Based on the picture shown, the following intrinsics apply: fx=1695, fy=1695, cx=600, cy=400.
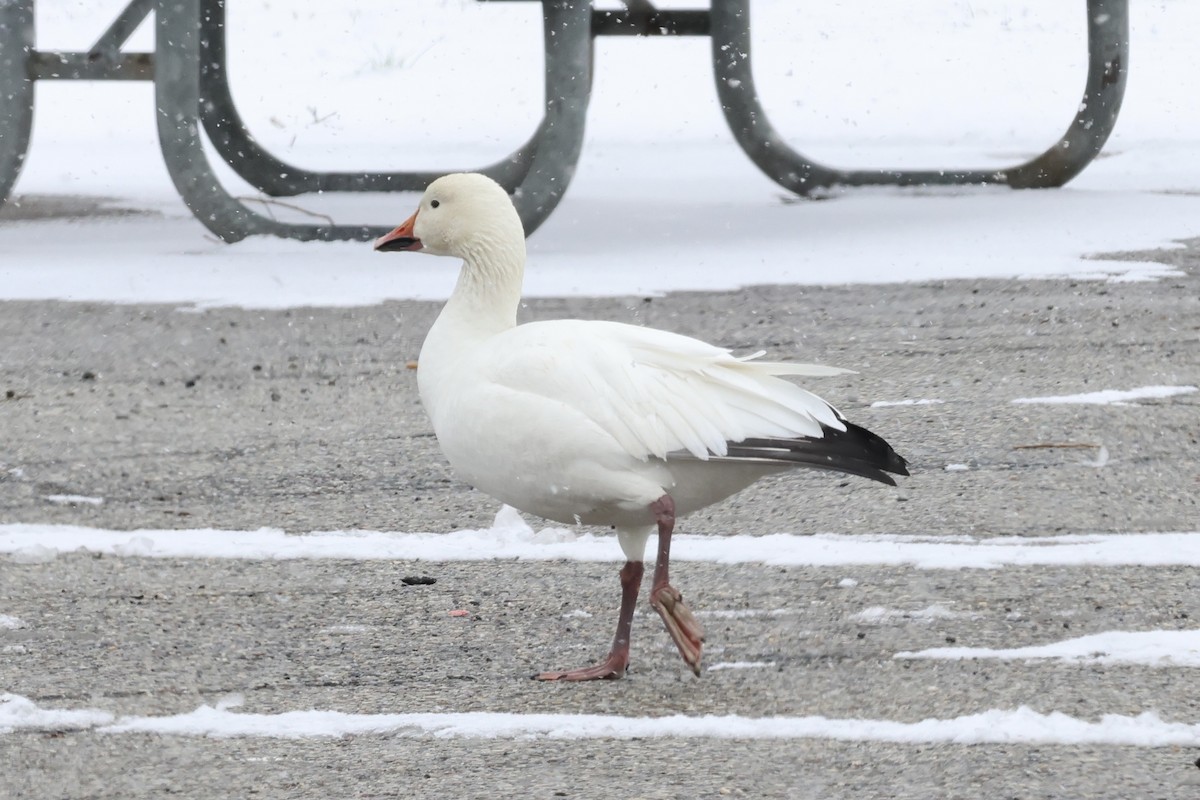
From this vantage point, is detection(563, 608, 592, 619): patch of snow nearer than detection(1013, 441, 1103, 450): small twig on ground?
Yes

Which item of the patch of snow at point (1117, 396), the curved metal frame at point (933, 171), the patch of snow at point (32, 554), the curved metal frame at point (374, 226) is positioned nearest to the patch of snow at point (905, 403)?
the patch of snow at point (1117, 396)

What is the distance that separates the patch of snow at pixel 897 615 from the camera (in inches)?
172

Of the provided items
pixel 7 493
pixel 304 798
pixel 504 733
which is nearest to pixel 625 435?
pixel 504 733

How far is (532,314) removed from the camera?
28.7 feet

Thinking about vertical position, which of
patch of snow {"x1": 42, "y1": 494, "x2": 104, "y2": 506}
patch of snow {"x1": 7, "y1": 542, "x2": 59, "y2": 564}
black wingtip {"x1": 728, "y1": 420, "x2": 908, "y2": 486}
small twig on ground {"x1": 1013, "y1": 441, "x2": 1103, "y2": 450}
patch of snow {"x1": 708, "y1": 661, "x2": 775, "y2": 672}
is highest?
black wingtip {"x1": 728, "y1": 420, "x2": 908, "y2": 486}

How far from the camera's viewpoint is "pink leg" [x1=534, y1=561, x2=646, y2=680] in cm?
398

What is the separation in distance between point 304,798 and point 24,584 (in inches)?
72.0

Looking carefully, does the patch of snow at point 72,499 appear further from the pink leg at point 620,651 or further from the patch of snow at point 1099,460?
the patch of snow at point 1099,460

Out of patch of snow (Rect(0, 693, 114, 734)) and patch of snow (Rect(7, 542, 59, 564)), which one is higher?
patch of snow (Rect(0, 693, 114, 734))

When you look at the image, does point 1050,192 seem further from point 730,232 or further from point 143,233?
point 143,233

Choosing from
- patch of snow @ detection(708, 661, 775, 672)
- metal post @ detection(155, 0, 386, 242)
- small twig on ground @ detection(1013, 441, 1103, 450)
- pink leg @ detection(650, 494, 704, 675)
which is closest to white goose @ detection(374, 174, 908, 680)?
pink leg @ detection(650, 494, 704, 675)

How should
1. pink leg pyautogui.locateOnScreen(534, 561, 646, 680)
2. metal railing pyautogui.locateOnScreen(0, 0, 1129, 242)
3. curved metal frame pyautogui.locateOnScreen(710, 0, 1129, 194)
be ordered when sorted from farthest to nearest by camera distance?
1. curved metal frame pyautogui.locateOnScreen(710, 0, 1129, 194)
2. metal railing pyautogui.locateOnScreen(0, 0, 1129, 242)
3. pink leg pyautogui.locateOnScreen(534, 561, 646, 680)

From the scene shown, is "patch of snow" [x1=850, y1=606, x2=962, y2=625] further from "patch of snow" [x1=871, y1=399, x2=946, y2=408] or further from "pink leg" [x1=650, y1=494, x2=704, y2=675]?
"patch of snow" [x1=871, y1=399, x2=946, y2=408]

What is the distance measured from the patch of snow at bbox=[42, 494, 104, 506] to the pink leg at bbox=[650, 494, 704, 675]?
2493mm
